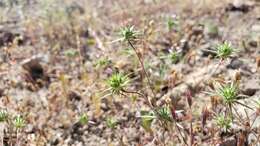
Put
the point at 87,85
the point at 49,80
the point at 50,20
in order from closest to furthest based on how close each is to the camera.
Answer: the point at 87,85 < the point at 49,80 < the point at 50,20

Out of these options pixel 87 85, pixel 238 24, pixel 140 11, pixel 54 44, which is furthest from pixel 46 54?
pixel 238 24

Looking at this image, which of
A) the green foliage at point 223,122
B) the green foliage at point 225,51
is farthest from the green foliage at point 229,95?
the green foliage at point 223,122

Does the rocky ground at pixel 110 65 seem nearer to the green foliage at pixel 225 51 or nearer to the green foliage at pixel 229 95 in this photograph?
the green foliage at pixel 225 51

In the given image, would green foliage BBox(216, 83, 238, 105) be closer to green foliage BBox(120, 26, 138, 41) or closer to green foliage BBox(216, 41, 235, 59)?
green foliage BBox(216, 41, 235, 59)

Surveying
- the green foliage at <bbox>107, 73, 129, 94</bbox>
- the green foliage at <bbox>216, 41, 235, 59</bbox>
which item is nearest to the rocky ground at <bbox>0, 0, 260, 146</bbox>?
the green foliage at <bbox>107, 73, 129, 94</bbox>

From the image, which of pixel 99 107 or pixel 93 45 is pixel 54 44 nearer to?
pixel 93 45

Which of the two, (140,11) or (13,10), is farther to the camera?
(13,10)

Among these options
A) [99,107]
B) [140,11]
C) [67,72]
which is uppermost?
[140,11]

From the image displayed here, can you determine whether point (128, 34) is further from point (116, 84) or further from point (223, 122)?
point (223, 122)

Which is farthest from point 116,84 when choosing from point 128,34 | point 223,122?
point 223,122
